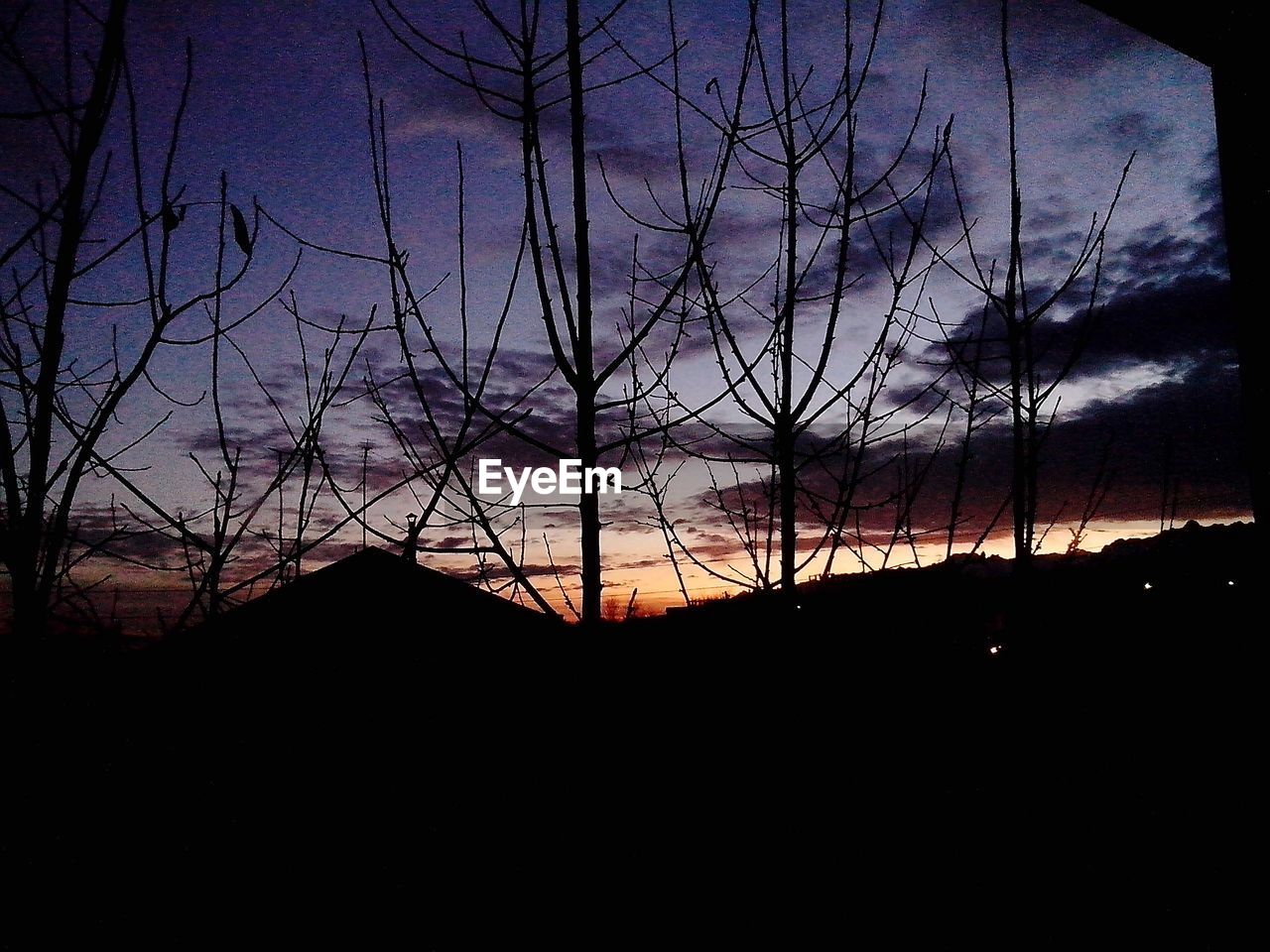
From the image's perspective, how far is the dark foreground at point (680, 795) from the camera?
243 cm

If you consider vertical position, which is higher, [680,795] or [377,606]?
[377,606]

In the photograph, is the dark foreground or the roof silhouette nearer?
the dark foreground

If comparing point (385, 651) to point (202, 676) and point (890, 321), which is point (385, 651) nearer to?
point (202, 676)

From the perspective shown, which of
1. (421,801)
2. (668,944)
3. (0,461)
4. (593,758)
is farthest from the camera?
(421,801)

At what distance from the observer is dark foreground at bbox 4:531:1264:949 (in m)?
2.43

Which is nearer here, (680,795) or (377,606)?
(680,795)

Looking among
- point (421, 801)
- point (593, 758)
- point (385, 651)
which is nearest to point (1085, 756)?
point (593, 758)

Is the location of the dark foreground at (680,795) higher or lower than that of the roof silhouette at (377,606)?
lower

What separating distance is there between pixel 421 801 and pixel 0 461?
7.84 feet

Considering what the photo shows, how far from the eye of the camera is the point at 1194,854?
8.97 feet

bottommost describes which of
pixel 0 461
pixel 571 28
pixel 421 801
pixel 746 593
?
pixel 421 801

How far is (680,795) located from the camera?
286 cm

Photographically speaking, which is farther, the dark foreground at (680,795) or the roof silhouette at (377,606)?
the roof silhouette at (377,606)

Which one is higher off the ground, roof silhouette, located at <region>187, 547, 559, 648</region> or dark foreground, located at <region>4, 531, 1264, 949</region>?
roof silhouette, located at <region>187, 547, 559, 648</region>
